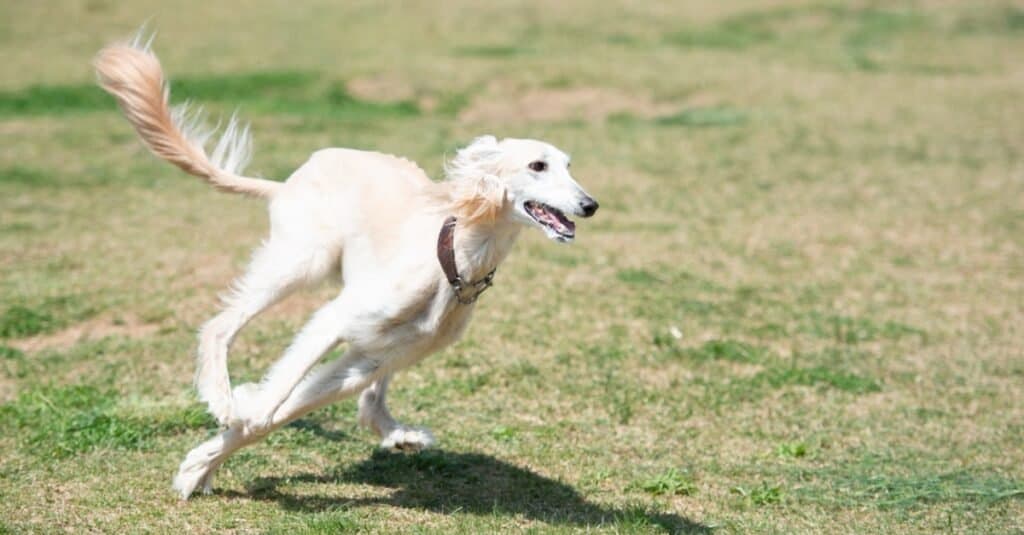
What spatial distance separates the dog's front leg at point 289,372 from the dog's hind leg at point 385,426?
46 centimetres

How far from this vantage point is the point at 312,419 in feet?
20.9

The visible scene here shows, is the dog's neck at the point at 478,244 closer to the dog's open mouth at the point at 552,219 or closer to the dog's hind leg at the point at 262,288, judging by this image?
the dog's open mouth at the point at 552,219

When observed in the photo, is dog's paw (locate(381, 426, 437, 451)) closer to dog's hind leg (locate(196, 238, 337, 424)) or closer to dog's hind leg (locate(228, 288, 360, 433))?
dog's hind leg (locate(228, 288, 360, 433))

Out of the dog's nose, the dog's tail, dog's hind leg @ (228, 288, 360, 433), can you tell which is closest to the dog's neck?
the dog's nose

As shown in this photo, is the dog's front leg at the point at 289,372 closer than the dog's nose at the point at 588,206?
No

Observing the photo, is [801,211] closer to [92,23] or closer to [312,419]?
[312,419]

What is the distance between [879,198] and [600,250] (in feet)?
12.0

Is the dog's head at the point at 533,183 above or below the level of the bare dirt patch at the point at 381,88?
above

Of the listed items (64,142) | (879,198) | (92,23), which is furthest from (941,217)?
(92,23)

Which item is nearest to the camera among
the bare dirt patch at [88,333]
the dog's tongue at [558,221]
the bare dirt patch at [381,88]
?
the dog's tongue at [558,221]

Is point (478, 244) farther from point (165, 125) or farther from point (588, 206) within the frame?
point (165, 125)

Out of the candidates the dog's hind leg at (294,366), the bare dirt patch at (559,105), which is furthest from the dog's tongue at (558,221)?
the bare dirt patch at (559,105)

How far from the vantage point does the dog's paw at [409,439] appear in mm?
5520

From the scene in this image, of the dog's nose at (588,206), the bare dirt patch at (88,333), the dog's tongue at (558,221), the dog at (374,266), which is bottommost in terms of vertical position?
the bare dirt patch at (88,333)
